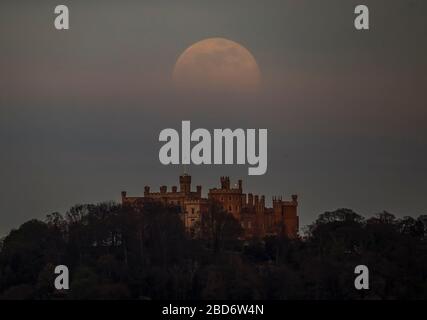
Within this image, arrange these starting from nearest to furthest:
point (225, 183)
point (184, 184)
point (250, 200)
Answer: point (225, 183)
point (184, 184)
point (250, 200)

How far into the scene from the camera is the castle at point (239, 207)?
393 feet

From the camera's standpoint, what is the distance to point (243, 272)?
9125cm

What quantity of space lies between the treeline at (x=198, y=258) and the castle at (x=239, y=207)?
1085 cm

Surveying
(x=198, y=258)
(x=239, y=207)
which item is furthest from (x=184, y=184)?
(x=198, y=258)

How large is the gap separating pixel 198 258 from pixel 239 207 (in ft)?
91.7

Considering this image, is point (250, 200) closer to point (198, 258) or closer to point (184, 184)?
point (184, 184)

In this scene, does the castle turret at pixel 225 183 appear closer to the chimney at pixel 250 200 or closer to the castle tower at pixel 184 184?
the castle tower at pixel 184 184

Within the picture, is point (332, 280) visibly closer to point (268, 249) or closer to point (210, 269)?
point (210, 269)

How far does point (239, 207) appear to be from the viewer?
126 m

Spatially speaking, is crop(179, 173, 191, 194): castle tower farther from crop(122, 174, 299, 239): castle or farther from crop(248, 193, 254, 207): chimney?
crop(248, 193, 254, 207): chimney

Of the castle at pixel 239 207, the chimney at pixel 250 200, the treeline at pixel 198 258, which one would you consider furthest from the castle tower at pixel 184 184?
the treeline at pixel 198 258

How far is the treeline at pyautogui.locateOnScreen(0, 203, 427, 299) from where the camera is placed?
87062mm

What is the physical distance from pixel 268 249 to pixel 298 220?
436 inches

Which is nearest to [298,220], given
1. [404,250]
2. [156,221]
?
[156,221]
